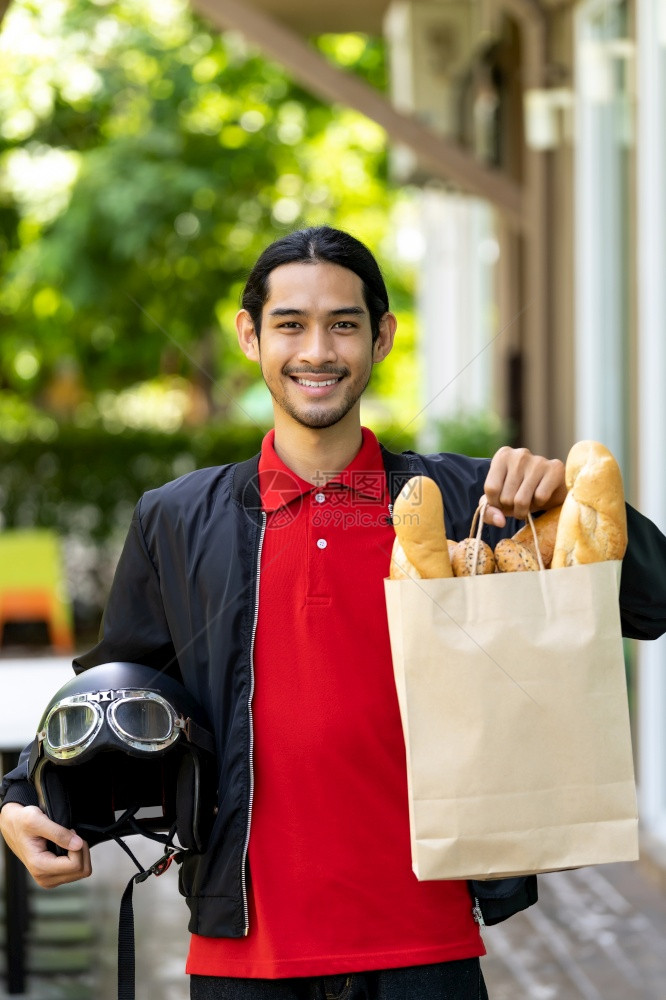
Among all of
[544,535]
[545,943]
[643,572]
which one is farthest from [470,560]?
[545,943]

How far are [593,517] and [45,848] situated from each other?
0.88 metres

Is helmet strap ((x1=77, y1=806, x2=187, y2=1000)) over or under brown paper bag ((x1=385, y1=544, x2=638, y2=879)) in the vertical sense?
under

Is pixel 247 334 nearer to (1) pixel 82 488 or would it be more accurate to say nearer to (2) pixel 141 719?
(2) pixel 141 719

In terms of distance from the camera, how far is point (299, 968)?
6.30 feet

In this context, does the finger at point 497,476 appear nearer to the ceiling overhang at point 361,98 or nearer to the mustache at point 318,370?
the mustache at point 318,370

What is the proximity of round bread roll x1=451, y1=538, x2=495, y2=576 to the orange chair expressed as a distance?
29.9ft

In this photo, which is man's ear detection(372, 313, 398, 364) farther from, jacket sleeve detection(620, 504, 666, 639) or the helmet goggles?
the helmet goggles

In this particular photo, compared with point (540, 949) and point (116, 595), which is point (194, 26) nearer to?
point (540, 949)

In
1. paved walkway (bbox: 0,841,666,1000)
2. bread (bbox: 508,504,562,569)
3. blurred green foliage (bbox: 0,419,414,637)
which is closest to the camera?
bread (bbox: 508,504,562,569)

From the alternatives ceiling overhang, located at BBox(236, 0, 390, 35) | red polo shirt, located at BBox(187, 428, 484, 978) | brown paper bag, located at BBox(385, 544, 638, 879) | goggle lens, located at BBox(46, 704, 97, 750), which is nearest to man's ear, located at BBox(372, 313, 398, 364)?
red polo shirt, located at BBox(187, 428, 484, 978)

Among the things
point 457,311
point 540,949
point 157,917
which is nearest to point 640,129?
point 540,949

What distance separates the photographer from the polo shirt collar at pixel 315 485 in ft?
6.85

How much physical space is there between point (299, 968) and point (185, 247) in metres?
11.1

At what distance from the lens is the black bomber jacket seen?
1960 mm
